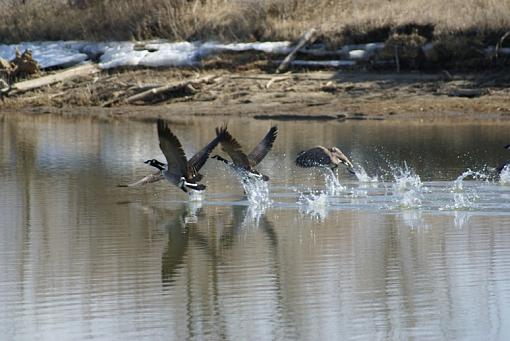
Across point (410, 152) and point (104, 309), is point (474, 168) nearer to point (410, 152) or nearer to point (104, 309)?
point (410, 152)

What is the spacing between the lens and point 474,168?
15.6 meters

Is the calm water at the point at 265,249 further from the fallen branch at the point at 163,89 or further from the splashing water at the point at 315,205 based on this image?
the fallen branch at the point at 163,89

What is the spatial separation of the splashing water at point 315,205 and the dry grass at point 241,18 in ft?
41.0

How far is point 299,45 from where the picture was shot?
26672mm

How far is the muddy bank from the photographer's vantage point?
22.7m

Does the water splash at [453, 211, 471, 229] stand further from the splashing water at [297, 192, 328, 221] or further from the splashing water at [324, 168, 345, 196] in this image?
the splashing water at [324, 168, 345, 196]

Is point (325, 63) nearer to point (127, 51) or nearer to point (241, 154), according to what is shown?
point (127, 51)

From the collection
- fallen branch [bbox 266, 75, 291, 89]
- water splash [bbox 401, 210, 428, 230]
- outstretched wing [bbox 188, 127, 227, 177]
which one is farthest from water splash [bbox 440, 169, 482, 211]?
fallen branch [bbox 266, 75, 291, 89]

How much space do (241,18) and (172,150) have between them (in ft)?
55.1

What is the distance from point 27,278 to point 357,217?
12.8 feet

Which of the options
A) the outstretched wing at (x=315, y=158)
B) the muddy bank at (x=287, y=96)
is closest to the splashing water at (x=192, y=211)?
the outstretched wing at (x=315, y=158)

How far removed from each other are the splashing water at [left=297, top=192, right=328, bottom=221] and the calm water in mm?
23

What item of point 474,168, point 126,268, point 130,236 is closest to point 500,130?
point 474,168

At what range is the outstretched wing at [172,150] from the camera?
39.6ft
